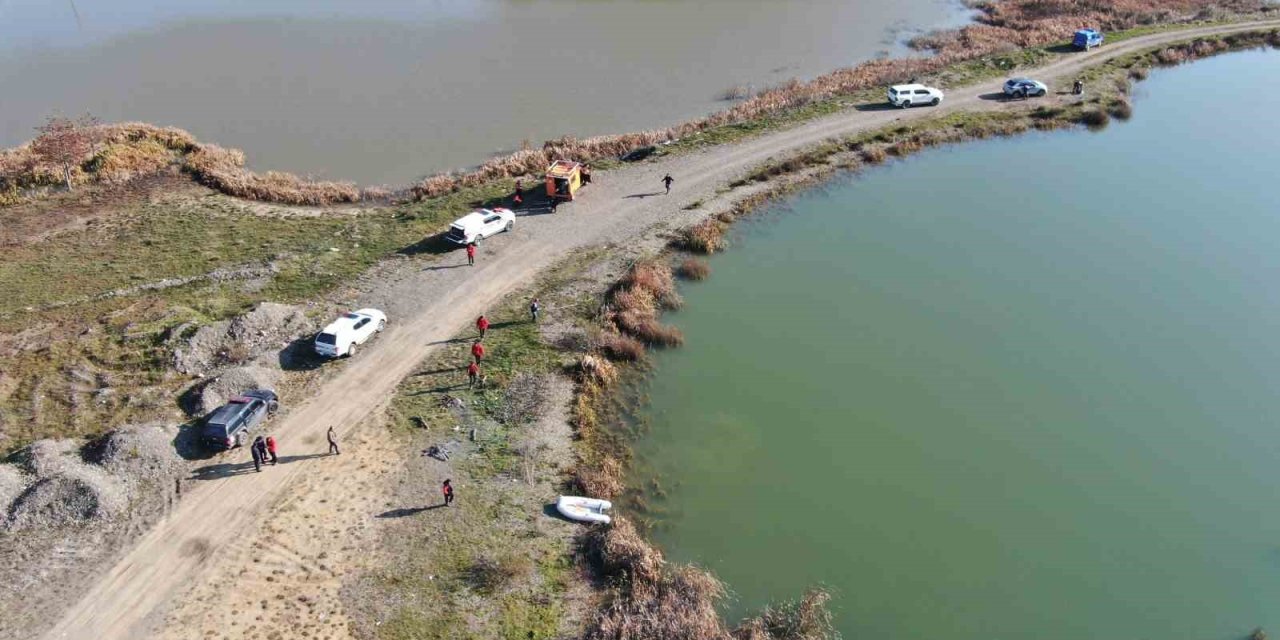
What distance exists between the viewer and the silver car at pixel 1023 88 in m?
64.3

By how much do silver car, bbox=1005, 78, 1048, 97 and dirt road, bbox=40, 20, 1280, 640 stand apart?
1.62 metres

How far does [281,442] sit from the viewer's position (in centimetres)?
3206

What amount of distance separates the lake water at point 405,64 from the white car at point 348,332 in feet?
60.9

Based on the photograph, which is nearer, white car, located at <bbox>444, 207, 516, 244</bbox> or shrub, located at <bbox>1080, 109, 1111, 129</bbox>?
white car, located at <bbox>444, 207, 516, 244</bbox>

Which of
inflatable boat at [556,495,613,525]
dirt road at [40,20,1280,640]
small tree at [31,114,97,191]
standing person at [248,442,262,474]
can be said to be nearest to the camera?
dirt road at [40,20,1280,640]

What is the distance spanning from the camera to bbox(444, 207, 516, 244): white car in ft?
145

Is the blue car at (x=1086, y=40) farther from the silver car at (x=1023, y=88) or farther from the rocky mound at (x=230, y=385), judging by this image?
the rocky mound at (x=230, y=385)

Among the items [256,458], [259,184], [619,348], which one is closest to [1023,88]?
[619,348]

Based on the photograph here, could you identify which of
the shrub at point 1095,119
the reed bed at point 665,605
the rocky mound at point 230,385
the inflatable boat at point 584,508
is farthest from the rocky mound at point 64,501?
the shrub at point 1095,119

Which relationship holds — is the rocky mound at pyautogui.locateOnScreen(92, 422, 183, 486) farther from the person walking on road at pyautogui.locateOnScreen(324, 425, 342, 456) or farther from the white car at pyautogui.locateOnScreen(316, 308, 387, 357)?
the white car at pyautogui.locateOnScreen(316, 308, 387, 357)

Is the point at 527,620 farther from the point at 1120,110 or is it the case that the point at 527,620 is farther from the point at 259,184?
the point at 1120,110

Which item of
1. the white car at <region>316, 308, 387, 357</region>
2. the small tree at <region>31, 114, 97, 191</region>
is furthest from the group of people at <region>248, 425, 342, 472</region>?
the small tree at <region>31, 114, 97, 191</region>

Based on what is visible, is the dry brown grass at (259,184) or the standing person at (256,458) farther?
the dry brown grass at (259,184)

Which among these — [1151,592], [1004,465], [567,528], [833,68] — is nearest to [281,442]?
[567,528]
